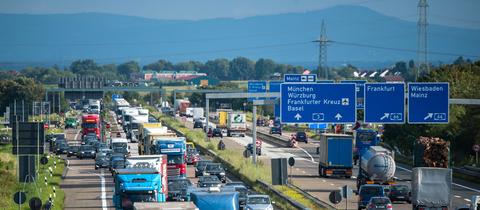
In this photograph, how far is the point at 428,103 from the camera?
5247 centimetres

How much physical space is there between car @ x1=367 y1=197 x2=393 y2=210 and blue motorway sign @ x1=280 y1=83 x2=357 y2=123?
12.6m

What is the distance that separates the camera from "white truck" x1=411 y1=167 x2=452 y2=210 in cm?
4144

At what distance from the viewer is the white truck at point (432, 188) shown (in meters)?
41.4

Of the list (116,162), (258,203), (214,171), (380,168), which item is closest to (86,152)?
(116,162)

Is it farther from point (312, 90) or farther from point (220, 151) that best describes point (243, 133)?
point (312, 90)

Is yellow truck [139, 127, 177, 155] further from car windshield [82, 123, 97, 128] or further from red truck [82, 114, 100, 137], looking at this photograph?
car windshield [82, 123, 97, 128]

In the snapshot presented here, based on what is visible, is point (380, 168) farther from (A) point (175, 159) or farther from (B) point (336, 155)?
(A) point (175, 159)

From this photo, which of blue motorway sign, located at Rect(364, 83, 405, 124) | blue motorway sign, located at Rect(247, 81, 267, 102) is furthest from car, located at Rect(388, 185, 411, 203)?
blue motorway sign, located at Rect(247, 81, 267, 102)

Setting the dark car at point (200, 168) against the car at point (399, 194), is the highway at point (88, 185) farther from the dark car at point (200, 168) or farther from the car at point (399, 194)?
the car at point (399, 194)

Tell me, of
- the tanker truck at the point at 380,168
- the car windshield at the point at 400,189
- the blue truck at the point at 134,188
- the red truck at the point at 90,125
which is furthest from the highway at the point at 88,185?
the red truck at the point at 90,125

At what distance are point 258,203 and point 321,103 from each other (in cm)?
1522

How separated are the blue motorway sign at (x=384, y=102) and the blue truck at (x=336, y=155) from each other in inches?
402

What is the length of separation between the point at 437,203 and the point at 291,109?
15.2 meters

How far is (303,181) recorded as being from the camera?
61688 mm
